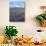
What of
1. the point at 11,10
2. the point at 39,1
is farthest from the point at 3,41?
the point at 39,1

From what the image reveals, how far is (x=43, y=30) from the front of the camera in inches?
119

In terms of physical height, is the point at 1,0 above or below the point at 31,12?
above

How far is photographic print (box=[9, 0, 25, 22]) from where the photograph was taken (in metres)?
2.96

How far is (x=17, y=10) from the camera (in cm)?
297

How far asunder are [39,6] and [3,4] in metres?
0.68

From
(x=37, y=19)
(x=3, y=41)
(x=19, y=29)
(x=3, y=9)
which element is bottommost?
(x=3, y=41)

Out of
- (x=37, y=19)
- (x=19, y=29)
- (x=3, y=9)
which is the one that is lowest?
(x=19, y=29)

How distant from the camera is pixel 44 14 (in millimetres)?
2973

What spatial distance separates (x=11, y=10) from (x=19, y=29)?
0.39 meters

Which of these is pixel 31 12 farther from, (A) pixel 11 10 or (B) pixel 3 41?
(B) pixel 3 41

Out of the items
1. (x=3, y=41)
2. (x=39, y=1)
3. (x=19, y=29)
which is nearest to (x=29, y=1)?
(x=39, y=1)

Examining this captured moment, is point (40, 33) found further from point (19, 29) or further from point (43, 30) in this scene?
point (19, 29)

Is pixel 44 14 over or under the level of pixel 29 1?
under

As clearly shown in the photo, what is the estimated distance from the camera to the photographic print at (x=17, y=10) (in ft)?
9.71
